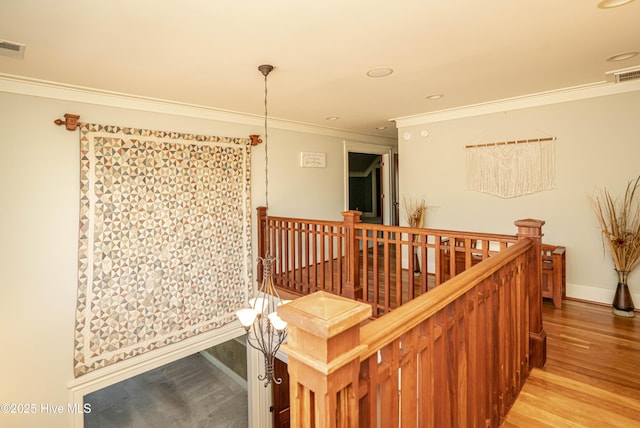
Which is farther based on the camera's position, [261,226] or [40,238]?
[261,226]

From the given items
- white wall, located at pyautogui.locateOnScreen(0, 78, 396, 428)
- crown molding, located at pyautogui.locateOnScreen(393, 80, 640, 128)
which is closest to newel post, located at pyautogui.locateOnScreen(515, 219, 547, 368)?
crown molding, located at pyautogui.locateOnScreen(393, 80, 640, 128)

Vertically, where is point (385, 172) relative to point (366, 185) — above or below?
above

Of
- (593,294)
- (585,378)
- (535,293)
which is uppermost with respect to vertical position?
(535,293)

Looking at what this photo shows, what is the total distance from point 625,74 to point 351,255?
301cm

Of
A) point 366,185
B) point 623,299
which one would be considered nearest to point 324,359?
point 623,299

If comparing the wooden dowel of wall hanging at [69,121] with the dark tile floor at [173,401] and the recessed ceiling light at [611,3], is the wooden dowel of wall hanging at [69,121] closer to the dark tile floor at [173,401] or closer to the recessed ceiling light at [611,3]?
the recessed ceiling light at [611,3]

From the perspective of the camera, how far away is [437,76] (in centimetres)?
307

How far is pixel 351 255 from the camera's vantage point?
3381mm

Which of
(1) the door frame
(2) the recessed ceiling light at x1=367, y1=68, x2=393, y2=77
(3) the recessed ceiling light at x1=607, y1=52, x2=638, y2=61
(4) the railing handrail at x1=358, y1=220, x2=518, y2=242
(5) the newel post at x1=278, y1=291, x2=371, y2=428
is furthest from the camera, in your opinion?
(1) the door frame

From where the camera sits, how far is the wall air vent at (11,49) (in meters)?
2.26

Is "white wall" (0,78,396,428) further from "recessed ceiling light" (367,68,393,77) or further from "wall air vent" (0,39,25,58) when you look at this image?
"recessed ceiling light" (367,68,393,77)

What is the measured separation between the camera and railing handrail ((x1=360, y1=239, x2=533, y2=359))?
84 cm

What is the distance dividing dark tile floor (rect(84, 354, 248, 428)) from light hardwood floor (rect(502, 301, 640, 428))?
5.23 metres

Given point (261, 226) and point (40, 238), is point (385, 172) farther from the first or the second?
point (40, 238)
